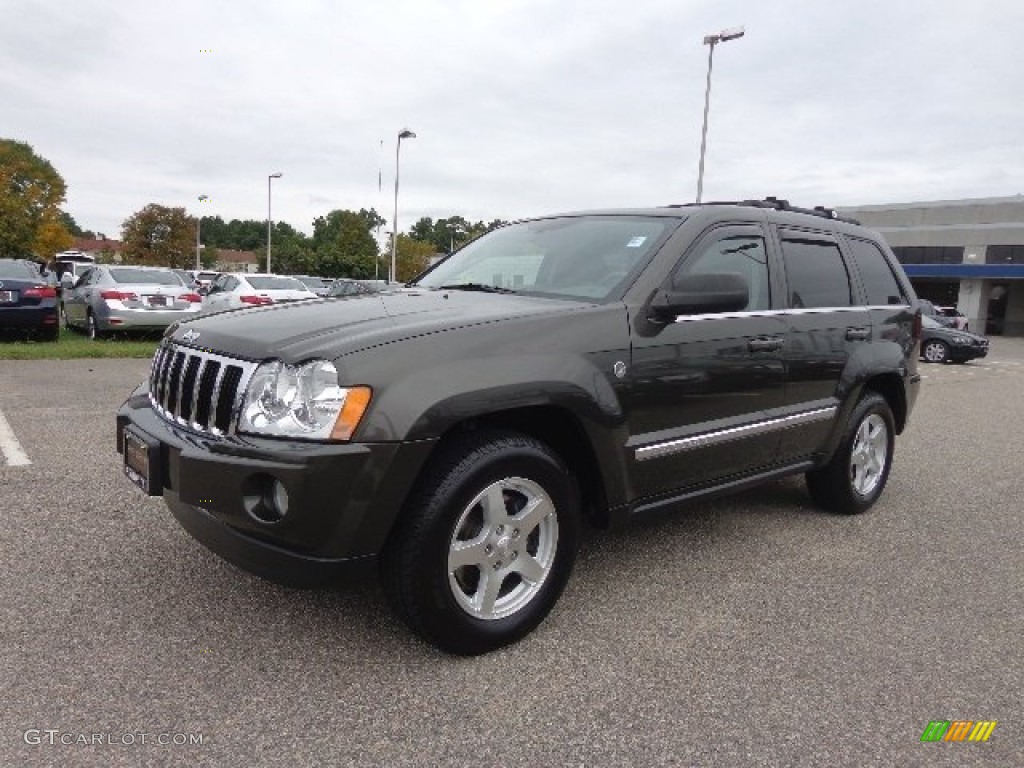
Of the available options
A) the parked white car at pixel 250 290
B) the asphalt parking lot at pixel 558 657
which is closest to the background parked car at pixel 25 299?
the parked white car at pixel 250 290

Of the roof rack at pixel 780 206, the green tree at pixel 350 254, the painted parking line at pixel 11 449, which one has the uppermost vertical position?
the green tree at pixel 350 254

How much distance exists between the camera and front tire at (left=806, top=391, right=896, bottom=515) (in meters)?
4.59

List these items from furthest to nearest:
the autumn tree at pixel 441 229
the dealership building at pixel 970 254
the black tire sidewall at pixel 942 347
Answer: the autumn tree at pixel 441 229 < the dealership building at pixel 970 254 < the black tire sidewall at pixel 942 347

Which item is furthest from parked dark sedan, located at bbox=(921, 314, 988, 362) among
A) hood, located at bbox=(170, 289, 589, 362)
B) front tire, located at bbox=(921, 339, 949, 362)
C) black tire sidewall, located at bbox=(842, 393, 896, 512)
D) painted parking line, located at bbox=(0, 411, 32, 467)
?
painted parking line, located at bbox=(0, 411, 32, 467)

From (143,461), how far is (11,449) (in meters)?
3.39

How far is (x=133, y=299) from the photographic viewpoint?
1270 cm

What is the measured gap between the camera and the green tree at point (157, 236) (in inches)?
2879

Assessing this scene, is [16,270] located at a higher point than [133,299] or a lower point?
higher

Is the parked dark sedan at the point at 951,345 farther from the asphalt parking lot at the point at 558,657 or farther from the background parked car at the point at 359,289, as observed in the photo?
the asphalt parking lot at the point at 558,657

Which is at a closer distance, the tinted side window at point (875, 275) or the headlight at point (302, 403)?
the headlight at point (302, 403)

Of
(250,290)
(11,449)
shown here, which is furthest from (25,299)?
(11,449)

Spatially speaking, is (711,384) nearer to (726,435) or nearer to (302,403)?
(726,435)

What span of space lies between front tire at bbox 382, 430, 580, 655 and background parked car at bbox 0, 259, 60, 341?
10.9 meters

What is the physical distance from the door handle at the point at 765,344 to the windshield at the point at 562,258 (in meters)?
0.68
